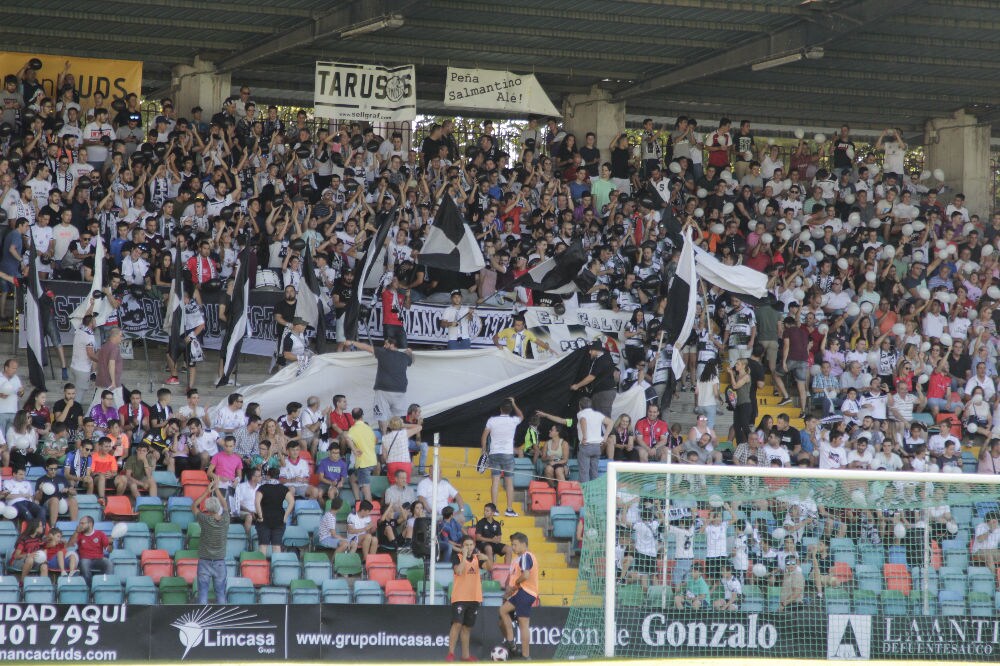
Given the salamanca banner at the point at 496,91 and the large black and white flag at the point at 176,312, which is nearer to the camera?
the large black and white flag at the point at 176,312

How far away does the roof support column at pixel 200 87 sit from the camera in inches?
1051

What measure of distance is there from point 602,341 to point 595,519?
18.2 feet

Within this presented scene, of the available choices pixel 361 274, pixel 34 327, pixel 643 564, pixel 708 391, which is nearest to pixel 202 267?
pixel 361 274

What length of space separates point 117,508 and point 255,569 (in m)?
1.82

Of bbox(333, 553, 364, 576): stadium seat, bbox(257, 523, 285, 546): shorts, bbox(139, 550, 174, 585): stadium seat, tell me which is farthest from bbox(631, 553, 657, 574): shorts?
bbox(139, 550, 174, 585): stadium seat

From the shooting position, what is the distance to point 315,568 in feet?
56.6

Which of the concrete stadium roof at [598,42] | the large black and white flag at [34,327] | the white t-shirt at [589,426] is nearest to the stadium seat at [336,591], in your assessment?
the white t-shirt at [589,426]

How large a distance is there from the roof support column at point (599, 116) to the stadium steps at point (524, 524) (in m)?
10.7

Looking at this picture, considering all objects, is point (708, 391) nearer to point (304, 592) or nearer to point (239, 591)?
point (304, 592)

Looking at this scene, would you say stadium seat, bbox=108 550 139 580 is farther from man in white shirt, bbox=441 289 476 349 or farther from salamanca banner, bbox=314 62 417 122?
salamanca banner, bbox=314 62 417 122

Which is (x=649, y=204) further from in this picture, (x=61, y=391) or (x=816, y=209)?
(x=61, y=391)

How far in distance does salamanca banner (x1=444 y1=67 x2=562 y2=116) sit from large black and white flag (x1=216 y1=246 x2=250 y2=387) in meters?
7.23

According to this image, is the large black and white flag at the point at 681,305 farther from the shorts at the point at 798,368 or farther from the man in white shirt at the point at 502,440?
the man in white shirt at the point at 502,440

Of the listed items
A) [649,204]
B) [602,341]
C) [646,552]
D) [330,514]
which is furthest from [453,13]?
[646,552]
